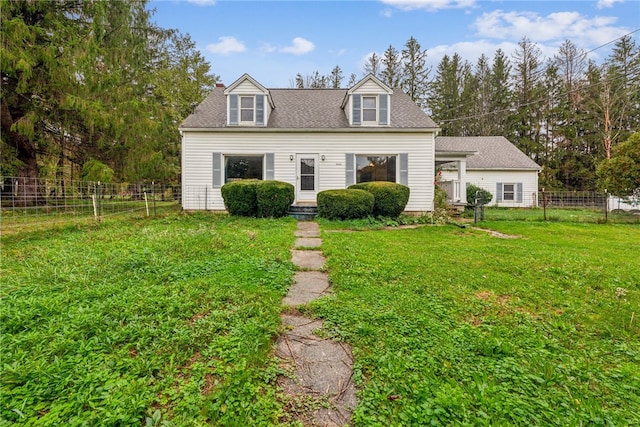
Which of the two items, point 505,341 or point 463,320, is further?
point 463,320

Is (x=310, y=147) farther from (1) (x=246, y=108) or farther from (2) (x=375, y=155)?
(1) (x=246, y=108)

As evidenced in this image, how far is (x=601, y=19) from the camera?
12.6 m

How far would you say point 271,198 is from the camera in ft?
31.1

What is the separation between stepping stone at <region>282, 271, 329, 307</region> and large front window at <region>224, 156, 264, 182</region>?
8282 mm

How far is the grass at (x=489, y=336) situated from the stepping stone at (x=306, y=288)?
17 cm

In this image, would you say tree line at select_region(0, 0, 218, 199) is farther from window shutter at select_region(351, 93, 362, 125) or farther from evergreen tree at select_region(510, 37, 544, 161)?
evergreen tree at select_region(510, 37, 544, 161)

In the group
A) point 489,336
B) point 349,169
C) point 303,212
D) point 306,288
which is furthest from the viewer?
point 349,169

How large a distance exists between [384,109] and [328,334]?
414 inches

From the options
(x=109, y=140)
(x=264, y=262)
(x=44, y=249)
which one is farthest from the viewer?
(x=109, y=140)

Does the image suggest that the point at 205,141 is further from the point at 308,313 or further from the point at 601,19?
the point at 601,19

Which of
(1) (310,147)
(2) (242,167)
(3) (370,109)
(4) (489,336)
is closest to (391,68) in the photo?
(3) (370,109)

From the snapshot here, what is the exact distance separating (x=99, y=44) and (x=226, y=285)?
12.6 metres

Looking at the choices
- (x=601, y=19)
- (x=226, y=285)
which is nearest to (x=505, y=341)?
(x=226, y=285)

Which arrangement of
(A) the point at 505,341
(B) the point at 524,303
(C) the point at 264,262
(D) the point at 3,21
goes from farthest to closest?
1. (D) the point at 3,21
2. (C) the point at 264,262
3. (B) the point at 524,303
4. (A) the point at 505,341
